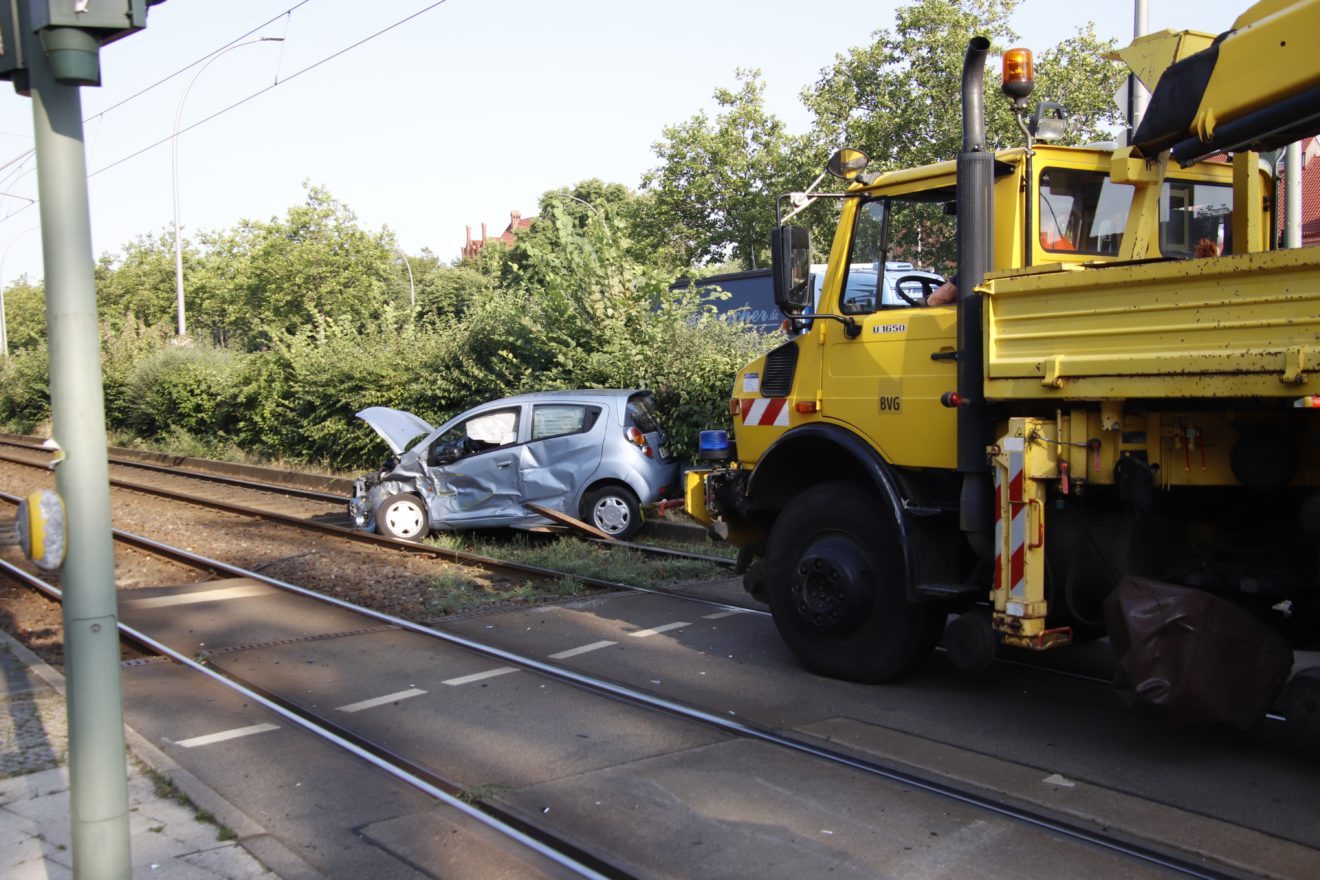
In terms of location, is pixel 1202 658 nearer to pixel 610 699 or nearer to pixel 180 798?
pixel 610 699

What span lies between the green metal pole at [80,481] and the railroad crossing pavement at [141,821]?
1.00m

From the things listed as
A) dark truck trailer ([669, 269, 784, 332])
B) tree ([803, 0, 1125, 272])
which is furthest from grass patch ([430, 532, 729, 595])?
tree ([803, 0, 1125, 272])

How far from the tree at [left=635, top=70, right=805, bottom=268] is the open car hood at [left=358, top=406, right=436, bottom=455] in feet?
70.1

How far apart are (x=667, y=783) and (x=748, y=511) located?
2.53m

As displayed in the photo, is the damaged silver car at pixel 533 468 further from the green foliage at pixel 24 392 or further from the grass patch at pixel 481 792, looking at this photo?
the green foliage at pixel 24 392

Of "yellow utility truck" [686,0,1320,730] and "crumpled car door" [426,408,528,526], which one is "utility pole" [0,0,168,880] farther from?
"crumpled car door" [426,408,528,526]

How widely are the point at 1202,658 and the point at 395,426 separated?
10.6 meters

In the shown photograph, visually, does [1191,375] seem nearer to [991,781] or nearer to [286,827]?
[991,781]

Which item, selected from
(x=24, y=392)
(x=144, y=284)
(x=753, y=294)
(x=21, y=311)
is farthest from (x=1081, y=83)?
(x=21, y=311)

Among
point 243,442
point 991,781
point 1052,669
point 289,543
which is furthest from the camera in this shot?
point 243,442

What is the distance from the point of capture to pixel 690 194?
116ft

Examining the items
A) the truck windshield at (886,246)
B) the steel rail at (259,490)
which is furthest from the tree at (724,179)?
the truck windshield at (886,246)

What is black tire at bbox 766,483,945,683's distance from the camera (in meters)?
6.25

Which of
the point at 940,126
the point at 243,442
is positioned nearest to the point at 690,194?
the point at 940,126
